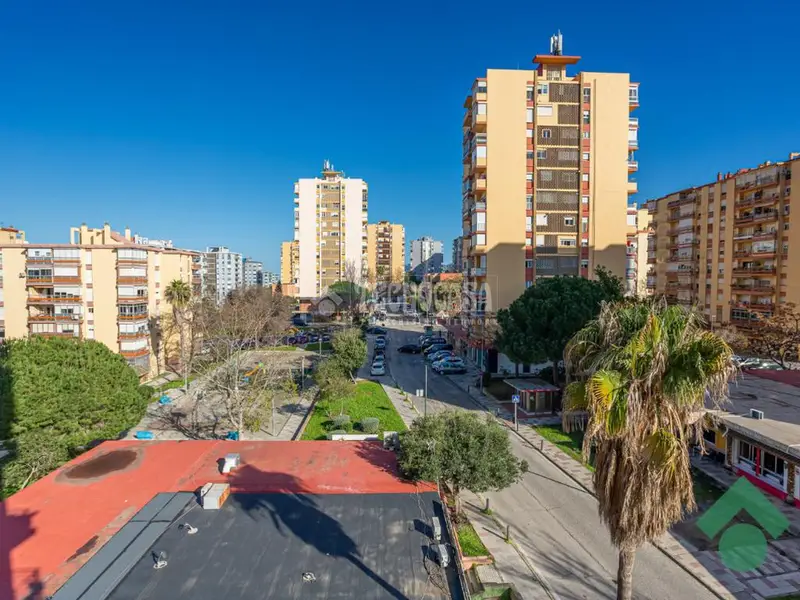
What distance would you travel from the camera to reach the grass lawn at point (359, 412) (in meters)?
26.8

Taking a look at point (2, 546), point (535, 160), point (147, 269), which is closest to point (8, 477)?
point (2, 546)

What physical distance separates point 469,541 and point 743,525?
992 centimetres

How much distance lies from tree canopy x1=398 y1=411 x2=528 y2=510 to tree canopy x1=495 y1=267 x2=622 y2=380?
15161mm

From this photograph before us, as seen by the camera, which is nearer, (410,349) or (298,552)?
(298,552)

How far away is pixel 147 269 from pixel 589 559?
39.7 meters

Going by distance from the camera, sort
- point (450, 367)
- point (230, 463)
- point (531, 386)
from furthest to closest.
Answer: point (450, 367) < point (531, 386) < point (230, 463)

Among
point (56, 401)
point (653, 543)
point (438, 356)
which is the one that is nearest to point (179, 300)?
point (56, 401)

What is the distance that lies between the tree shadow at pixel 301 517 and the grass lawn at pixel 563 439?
1426 cm

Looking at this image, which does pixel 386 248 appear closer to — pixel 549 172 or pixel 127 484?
pixel 549 172

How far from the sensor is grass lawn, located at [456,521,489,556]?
15.1m

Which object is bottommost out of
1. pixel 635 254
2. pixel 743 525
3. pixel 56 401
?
pixel 743 525

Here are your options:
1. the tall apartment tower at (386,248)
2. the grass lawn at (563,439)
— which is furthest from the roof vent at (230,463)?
the tall apartment tower at (386,248)

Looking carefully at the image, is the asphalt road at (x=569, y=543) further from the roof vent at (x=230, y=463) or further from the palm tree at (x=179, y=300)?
the palm tree at (x=179, y=300)

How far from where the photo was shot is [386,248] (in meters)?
136
